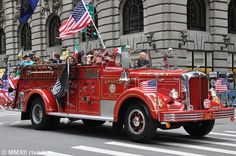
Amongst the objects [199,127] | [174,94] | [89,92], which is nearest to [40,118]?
[89,92]

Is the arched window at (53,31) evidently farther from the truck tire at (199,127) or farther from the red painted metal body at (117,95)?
the truck tire at (199,127)

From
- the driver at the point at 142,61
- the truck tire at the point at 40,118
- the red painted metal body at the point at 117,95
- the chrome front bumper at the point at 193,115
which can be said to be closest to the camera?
the chrome front bumper at the point at 193,115

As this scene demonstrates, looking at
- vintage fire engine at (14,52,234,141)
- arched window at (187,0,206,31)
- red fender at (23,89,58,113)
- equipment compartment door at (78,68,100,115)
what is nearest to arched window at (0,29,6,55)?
arched window at (187,0,206,31)

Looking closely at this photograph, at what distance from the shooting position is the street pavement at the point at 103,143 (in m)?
9.52

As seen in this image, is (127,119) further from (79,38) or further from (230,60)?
(79,38)

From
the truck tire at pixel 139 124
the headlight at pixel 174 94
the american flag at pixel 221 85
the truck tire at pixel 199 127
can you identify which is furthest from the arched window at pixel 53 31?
the headlight at pixel 174 94

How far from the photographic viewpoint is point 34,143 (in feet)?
35.5

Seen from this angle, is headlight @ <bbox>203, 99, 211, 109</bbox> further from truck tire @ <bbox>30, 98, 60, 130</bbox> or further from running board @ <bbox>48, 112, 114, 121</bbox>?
truck tire @ <bbox>30, 98, 60, 130</bbox>

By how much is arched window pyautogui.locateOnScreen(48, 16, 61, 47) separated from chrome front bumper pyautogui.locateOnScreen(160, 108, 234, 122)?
83.7ft

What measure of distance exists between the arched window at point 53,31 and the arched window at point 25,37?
3041mm

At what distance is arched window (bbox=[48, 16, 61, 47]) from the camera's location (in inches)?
1401

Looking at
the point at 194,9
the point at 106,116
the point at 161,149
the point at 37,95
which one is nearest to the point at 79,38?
the point at 194,9

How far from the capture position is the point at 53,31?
36.3 metres

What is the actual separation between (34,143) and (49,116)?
2.64 meters
